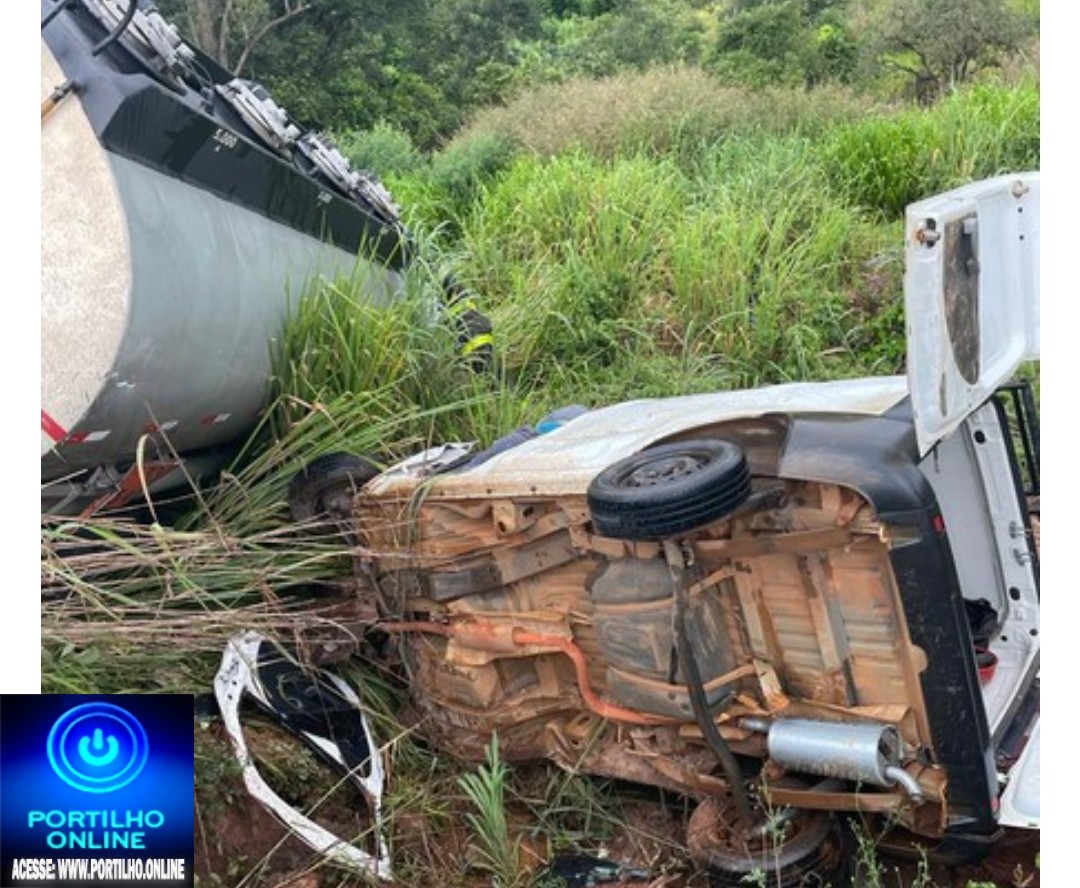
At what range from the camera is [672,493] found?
275 centimetres

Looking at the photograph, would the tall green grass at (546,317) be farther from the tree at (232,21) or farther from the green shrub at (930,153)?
the tree at (232,21)

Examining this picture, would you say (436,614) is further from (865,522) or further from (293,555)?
(865,522)

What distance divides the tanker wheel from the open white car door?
1011mm

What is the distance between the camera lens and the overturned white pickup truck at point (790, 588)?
9.00 ft

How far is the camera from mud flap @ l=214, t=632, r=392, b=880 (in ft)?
11.3

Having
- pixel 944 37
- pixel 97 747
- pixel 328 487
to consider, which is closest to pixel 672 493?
pixel 97 747

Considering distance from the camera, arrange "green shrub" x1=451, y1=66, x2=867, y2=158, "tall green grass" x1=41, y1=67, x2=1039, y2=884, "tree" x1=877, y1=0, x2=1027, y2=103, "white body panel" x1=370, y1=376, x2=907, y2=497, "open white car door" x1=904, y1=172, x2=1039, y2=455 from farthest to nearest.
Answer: "tree" x1=877, y1=0, x2=1027, y2=103 < "green shrub" x1=451, y1=66, x2=867, y2=158 < "tall green grass" x1=41, y1=67, x2=1039, y2=884 < "white body panel" x1=370, y1=376, x2=907, y2=497 < "open white car door" x1=904, y1=172, x2=1039, y2=455

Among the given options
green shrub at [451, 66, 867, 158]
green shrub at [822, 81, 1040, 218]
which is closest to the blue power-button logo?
green shrub at [822, 81, 1040, 218]

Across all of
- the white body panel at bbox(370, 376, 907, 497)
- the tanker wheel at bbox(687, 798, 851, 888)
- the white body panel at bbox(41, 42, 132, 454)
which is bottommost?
the tanker wheel at bbox(687, 798, 851, 888)

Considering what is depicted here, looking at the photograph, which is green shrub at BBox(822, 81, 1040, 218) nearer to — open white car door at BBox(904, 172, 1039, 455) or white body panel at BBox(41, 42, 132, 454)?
open white car door at BBox(904, 172, 1039, 455)

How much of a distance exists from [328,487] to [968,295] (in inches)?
85.4

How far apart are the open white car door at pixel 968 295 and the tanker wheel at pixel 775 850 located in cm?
101

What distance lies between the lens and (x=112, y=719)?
2.48m

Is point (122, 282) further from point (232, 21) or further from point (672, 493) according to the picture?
point (232, 21)
